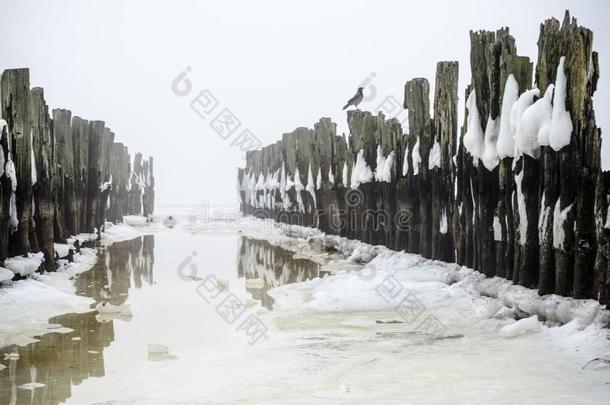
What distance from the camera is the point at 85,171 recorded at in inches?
639

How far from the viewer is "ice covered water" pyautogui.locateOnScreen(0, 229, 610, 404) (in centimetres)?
429

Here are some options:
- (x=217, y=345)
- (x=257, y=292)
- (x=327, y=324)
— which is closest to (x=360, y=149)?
(x=257, y=292)

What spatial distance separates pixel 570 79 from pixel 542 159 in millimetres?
787

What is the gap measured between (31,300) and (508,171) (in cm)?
553

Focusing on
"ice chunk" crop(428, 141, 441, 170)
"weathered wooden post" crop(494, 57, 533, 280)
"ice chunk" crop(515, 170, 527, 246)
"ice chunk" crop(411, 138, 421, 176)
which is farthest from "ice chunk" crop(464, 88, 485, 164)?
"ice chunk" crop(411, 138, 421, 176)

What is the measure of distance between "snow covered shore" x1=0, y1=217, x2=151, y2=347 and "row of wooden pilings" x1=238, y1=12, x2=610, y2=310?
4.73 metres

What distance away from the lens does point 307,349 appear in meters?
5.64

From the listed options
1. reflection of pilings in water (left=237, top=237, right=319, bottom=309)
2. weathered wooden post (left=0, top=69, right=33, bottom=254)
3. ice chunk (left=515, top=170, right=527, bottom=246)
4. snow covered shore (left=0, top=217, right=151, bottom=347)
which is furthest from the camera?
reflection of pilings in water (left=237, top=237, right=319, bottom=309)

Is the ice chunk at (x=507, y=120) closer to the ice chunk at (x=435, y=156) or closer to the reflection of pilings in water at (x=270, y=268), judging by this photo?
the ice chunk at (x=435, y=156)

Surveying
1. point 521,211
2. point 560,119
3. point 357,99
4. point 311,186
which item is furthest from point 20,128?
point 311,186

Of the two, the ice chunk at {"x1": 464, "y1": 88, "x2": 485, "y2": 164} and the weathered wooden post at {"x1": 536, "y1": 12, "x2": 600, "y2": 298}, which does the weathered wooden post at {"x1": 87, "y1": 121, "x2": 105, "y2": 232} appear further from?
the weathered wooden post at {"x1": 536, "y1": 12, "x2": 600, "y2": 298}

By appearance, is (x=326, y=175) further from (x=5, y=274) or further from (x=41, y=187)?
(x=5, y=274)

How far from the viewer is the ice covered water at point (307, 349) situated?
4293 millimetres

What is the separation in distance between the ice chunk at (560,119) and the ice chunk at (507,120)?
3.38 ft
